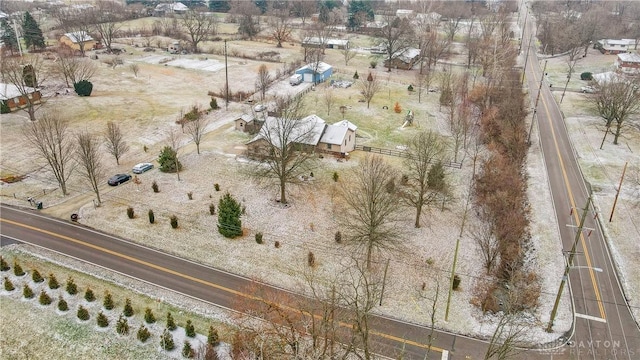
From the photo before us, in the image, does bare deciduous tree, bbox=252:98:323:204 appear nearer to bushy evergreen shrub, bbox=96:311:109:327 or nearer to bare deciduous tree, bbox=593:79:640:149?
bushy evergreen shrub, bbox=96:311:109:327

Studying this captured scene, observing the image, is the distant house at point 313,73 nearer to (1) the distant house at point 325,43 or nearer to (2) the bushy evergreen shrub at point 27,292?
(1) the distant house at point 325,43

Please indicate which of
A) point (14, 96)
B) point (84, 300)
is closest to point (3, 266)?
point (84, 300)

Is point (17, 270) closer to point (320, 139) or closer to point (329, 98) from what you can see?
point (320, 139)

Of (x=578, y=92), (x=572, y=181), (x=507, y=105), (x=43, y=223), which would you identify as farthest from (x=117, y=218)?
(x=578, y=92)

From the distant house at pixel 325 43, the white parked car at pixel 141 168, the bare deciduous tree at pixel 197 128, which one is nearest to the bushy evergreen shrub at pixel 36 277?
the white parked car at pixel 141 168

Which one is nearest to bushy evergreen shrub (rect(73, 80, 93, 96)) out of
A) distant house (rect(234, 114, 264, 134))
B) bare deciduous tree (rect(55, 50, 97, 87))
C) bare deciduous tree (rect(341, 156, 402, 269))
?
bare deciduous tree (rect(55, 50, 97, 87))

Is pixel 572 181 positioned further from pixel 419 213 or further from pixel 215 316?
pixel 215 316
